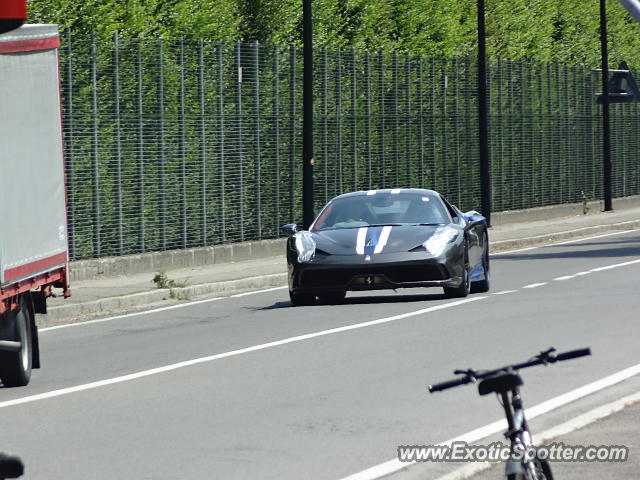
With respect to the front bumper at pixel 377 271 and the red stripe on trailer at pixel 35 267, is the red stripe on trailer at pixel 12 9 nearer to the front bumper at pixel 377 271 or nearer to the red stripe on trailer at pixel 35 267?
the red stripe on trailer at pixel 35 267

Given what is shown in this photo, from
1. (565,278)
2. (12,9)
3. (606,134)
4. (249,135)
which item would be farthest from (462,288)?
(606,134)

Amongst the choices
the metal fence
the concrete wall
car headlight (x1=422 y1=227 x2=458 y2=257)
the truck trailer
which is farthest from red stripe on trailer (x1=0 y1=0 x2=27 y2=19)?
the metal fence

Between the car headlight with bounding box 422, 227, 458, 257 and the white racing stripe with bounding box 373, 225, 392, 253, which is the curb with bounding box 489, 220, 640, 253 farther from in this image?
the white racing stripe with bounding box 373, 225, 392, 253

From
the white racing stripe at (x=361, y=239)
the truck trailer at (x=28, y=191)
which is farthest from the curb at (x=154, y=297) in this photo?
the truck trailer at (x=28, y=191)

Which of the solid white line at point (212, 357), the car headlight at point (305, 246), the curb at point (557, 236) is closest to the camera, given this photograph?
the solid white line at point (212, 357)

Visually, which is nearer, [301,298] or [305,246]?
[305,246]

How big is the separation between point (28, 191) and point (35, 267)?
0.60 metres

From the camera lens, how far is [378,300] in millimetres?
20266

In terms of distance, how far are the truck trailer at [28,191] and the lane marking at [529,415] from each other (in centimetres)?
377

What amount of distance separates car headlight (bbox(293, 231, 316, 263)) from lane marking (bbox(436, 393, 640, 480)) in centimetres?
837

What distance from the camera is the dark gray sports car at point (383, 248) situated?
18.5 m

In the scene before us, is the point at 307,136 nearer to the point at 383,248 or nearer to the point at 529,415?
the point at 383,248

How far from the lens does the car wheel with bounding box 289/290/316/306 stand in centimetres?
1934

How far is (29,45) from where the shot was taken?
505 inches
